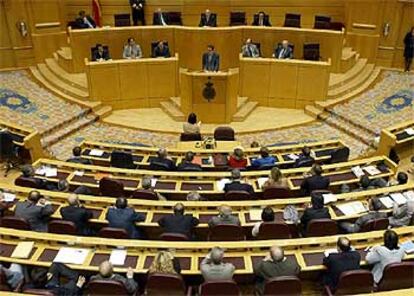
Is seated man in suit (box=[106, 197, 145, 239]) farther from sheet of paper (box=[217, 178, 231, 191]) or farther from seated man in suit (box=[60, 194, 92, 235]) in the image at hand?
sheet of paper (box=[217, 178, 231, 191])

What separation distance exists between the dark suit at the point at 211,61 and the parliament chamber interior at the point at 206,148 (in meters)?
0.03

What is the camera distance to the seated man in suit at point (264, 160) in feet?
28.8

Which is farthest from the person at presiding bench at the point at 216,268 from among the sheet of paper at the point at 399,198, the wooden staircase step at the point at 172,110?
the wooden staircase step at the point at 172,110

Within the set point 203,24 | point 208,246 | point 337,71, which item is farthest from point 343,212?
point 203,24

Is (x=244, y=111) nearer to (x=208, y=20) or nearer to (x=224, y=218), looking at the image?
(x=208, y=20)

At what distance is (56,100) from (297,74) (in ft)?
20.8

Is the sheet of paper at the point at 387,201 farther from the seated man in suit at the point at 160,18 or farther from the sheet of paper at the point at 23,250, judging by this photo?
the seated man in suit at the point at 160,18

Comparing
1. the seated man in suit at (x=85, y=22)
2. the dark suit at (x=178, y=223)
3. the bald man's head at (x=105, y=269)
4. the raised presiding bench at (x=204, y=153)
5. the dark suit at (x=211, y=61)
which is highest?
the seated man in suit at (x=85, y=22)

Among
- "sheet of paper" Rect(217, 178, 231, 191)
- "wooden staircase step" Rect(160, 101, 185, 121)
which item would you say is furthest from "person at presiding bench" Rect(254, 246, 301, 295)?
"wooden staircase step" Rect(160, 101, 185, 121)

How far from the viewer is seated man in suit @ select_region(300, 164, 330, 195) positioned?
7605mm

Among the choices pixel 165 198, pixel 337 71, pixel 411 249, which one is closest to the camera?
pixel 411 249

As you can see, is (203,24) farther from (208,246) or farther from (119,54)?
(208,246)

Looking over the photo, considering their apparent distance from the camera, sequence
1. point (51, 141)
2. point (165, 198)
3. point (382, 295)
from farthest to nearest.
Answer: point (51, 141) < point (165, 198) < point (382, 295)

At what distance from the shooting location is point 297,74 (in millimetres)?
13016
